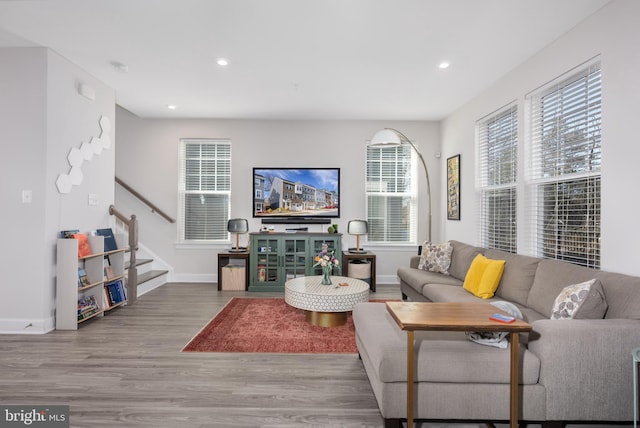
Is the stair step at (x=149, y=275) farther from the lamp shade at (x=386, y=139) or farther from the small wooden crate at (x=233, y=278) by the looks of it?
the lamp shade at (x=386, y=139)

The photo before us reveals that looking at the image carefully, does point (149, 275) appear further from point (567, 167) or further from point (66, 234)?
point (567, 167)

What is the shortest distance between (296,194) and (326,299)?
271cm

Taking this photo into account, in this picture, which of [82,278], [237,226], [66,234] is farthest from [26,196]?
[237,226]

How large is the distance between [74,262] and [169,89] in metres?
2.36

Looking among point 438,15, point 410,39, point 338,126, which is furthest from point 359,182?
point 438,15

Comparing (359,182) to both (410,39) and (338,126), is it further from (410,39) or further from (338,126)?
(410,39)

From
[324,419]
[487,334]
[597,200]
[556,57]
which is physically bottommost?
[324,419]

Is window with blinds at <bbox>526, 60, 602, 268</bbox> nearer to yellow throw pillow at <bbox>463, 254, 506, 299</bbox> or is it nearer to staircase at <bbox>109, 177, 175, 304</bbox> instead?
yellow throw pillow at <bbox>463, 254, 506, 299</bbox>

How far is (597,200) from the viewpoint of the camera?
268cm

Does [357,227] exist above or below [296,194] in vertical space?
below

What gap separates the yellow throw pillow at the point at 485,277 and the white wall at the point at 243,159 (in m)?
2.33

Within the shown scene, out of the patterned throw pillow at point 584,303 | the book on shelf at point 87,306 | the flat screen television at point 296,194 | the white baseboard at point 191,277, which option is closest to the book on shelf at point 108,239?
the book on shelf at point 87,306

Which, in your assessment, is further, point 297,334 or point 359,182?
point 359,182

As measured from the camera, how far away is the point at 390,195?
5.84m
